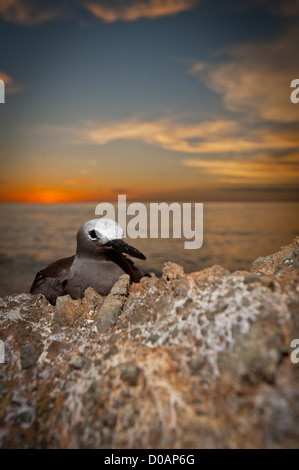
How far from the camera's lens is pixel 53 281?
519cm

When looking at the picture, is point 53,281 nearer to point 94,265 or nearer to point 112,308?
point 94,265

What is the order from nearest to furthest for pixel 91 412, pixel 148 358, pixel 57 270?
pixel 91 412 < pixel 148 358 < pixel 57 270

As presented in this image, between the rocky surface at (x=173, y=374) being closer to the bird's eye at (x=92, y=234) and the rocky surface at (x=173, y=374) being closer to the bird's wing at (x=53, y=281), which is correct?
the bird's wing at (x=53, y=281)

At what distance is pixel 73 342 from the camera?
2.64 m

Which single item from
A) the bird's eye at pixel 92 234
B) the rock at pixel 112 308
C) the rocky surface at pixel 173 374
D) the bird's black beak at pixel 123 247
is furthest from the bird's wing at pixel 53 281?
the rocky surface at pixel 173 374

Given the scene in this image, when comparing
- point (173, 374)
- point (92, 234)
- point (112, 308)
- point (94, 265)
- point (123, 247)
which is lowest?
point (173, 374)

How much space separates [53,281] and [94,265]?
75cm

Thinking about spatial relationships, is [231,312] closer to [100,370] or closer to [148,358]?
[148,358]

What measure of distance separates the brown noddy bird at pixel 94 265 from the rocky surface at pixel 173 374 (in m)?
2.09

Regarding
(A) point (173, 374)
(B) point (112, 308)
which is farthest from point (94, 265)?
(A) point (173, 374)

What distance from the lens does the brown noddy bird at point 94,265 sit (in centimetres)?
492
